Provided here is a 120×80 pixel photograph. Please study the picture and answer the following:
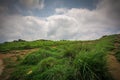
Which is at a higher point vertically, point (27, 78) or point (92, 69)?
point (92, 69)

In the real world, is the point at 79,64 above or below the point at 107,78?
above

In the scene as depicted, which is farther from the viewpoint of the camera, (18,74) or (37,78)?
(18,74)

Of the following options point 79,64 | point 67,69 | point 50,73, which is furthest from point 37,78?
point 79,64

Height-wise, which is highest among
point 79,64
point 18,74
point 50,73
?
point 79,64

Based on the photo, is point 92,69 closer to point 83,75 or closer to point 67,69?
point 83,75

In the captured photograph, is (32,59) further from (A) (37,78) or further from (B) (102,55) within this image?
(B) (102,55)

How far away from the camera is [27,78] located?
4.20 m

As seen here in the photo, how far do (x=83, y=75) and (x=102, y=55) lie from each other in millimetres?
861

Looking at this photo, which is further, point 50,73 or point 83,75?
point 50,73

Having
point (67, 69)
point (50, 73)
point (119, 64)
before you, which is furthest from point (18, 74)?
point (119, 64)

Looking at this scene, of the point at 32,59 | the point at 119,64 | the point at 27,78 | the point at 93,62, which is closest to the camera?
the point at 93,62

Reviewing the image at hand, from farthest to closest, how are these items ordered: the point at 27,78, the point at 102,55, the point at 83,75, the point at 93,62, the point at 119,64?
the point at 119,64 < the point at 27,78 < the point at 102,55 < the point at 93,62 < the point at 83,75

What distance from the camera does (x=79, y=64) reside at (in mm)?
3453

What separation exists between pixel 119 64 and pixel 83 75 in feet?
6.38
